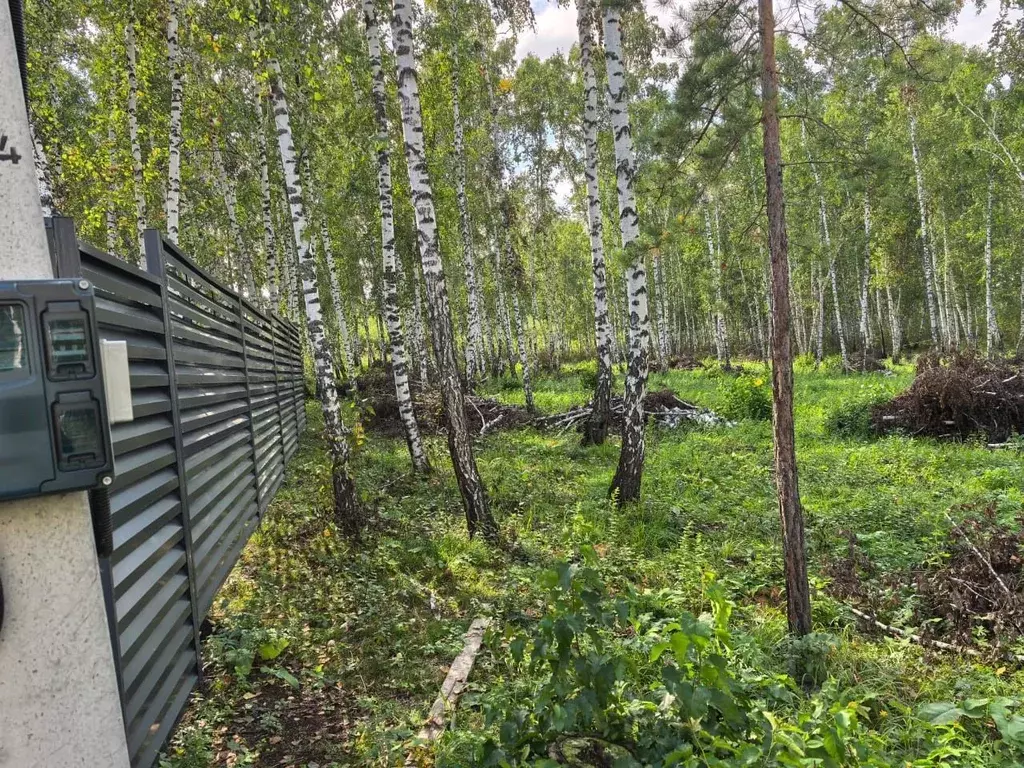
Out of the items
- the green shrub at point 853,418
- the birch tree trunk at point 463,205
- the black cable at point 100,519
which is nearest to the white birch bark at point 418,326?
the birch tree trunk at point 463,205

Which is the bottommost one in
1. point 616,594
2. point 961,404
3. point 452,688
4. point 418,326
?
point 616,594

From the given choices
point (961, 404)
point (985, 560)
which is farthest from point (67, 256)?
point (961, 404)

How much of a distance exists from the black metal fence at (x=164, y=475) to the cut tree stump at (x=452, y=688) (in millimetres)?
1127

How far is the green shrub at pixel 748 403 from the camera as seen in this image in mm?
12430

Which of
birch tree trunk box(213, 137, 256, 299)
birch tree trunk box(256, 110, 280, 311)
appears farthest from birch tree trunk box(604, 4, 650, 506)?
birch tree trunk box(256, 110, 280, 311)

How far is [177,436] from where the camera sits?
246cm

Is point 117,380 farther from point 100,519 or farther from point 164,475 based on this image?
point 164,475

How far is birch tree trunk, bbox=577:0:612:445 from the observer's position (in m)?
9.38

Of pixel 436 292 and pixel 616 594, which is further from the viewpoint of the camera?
pixel 436 292

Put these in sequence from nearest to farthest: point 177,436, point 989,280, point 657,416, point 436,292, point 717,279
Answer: point 177,436 < point 436,292 < point 657,416 < point 989,280 < point 717,279

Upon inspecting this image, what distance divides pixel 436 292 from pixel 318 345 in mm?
1554

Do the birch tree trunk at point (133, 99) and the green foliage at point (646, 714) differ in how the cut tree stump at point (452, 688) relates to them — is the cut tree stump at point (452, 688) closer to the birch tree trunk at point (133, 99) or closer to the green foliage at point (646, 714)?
the green foliage at point (646, 714)

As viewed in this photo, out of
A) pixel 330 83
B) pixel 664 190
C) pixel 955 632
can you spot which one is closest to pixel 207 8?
pixel 330 83

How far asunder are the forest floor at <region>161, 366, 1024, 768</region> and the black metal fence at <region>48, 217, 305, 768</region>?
0.79 m
